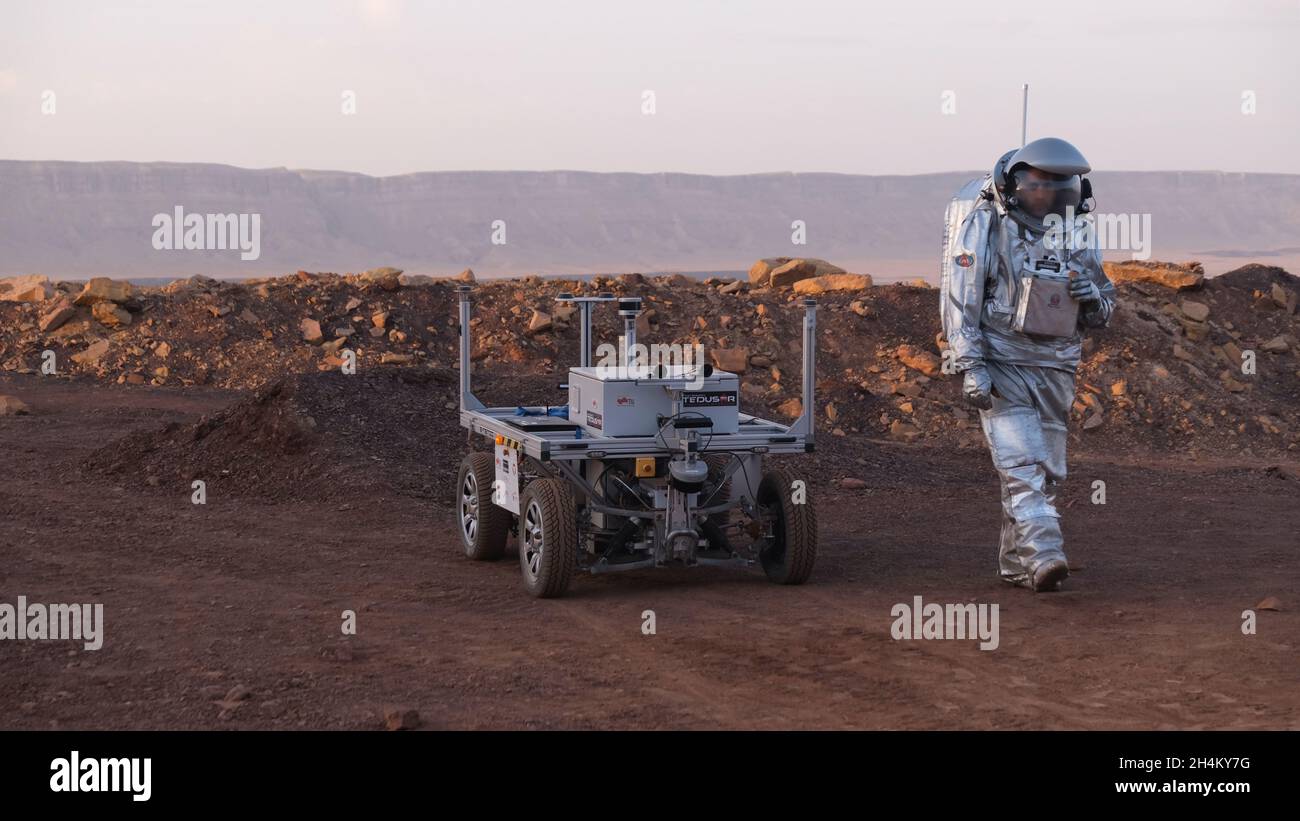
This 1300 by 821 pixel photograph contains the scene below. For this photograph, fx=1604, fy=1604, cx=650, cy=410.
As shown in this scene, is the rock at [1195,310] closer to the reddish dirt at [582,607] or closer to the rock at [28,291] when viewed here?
the reddish dirt at [582,607]

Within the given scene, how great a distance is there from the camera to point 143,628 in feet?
29.2

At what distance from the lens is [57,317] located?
2659cm

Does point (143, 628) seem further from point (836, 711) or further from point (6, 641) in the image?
point (836, 711)

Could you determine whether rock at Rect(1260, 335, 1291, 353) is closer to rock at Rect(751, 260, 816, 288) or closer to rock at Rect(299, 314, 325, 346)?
rock at Rect(751, 260, 816, 288)

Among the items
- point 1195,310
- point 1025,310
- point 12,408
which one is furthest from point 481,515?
point 1195,310

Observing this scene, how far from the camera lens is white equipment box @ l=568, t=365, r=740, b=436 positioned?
382 inches

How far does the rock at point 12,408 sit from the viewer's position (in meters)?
19.6

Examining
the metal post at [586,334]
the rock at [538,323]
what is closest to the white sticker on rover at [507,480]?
the metal post at [586,334]

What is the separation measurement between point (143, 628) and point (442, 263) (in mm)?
97056

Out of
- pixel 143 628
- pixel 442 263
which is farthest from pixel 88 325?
pixel 442 263

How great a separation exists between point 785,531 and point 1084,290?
2396 millimetres

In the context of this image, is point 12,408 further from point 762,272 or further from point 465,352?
point 762,272

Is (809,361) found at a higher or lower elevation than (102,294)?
lower

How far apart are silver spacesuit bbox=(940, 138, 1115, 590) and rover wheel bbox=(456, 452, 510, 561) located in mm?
3245
